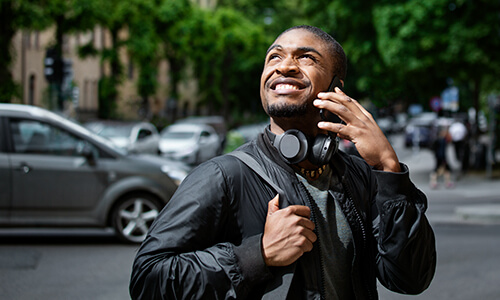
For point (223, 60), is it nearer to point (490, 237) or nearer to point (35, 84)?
point (35, 84)

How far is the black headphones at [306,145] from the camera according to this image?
6.77ft

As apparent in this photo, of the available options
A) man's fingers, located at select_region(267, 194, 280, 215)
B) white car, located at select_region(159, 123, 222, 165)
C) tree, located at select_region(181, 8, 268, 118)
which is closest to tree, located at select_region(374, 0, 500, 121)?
white car, located at select_region(159, 123, 222, 165)

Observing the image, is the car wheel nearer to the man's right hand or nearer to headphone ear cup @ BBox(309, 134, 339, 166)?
headphone ear cup @ BBox(309, 134, 339, 166)

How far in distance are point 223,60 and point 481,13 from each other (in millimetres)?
32656

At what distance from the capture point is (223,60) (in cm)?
4944

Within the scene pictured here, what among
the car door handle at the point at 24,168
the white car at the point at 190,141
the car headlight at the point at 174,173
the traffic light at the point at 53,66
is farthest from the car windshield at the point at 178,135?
the car door handle at the point at 24,168

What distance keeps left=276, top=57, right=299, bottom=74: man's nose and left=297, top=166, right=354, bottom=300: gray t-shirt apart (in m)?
0.33

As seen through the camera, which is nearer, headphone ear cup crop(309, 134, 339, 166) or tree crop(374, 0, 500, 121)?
headphone ear cup crop(309, 134, 339, 166)

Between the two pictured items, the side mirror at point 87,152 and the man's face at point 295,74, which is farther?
the side mirror at point 87,152

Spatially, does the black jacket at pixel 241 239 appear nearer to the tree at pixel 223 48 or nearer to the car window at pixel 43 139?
the car window at pixel 43 139

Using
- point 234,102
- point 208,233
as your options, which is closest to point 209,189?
point 208,233

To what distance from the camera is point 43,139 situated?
854 cm

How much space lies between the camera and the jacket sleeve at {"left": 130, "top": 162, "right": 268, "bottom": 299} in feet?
6.21

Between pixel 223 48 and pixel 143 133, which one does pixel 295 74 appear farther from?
pixel 223 48
